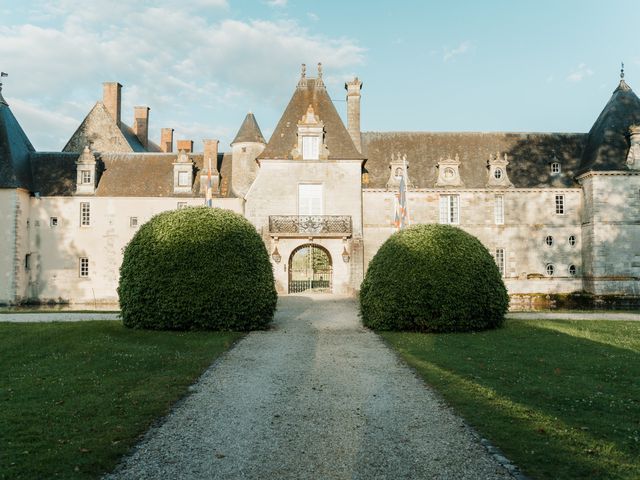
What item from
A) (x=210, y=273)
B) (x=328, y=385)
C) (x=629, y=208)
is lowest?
(x=328, y=385)

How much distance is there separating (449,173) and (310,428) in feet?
83.5

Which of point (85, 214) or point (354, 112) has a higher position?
point (354, 112)

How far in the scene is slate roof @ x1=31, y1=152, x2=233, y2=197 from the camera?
97.5 feet

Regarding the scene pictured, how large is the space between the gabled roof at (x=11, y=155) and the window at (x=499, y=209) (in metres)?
24.6

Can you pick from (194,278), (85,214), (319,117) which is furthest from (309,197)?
(194,278)

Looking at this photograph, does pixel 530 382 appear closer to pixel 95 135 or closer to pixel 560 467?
pixel 560 467

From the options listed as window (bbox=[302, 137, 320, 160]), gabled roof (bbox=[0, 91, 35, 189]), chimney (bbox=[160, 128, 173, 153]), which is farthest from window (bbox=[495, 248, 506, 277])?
gabled roof (bbox=[0, 91, 35, 189])

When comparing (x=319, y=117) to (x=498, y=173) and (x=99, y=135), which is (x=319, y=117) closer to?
(x=498, y=173)

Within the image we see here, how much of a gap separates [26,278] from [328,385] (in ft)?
82.6

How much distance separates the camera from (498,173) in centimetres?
3039

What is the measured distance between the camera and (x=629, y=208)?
2825 cm

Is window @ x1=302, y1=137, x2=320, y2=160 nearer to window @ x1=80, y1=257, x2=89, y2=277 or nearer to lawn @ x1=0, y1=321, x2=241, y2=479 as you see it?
window @ x1=80, y1=257, x2=89, y2=277

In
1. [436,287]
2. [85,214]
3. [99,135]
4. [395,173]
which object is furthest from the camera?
[99,135]

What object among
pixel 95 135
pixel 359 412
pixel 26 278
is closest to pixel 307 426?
pixel 359 412
